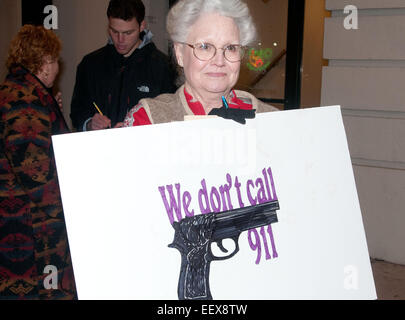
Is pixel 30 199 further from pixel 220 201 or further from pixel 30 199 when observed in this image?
pixel 220 201

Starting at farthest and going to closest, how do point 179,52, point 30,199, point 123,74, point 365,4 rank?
point 365,4
point 123,74
point 30,199
point 179,52

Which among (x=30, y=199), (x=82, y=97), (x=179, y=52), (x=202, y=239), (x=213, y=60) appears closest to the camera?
(x=202, y=239)

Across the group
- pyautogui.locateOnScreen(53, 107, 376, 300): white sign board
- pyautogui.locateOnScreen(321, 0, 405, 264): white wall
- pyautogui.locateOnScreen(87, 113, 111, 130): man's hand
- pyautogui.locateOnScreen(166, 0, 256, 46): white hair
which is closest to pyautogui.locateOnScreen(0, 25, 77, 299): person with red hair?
pyautogui.locateOnScreen(87, 113, 111, 130): man's hand

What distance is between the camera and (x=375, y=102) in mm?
4641

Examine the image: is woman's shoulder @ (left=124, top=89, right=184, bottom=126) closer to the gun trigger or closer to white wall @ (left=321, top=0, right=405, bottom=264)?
the gun trigger

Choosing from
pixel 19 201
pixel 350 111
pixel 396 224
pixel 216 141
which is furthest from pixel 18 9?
pixel 216 141

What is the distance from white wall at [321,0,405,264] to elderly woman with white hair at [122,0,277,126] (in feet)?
10.3

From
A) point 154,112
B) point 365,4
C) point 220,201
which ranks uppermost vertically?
point 365,4

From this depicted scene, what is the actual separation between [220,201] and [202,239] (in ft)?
0.37

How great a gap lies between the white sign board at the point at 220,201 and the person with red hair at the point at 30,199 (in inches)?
43.3

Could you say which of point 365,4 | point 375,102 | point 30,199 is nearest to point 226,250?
point 30,199

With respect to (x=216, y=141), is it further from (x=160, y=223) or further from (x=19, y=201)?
(x=19, y=201)

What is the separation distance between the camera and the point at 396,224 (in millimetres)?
4633

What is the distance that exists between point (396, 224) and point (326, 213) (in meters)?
3.35
